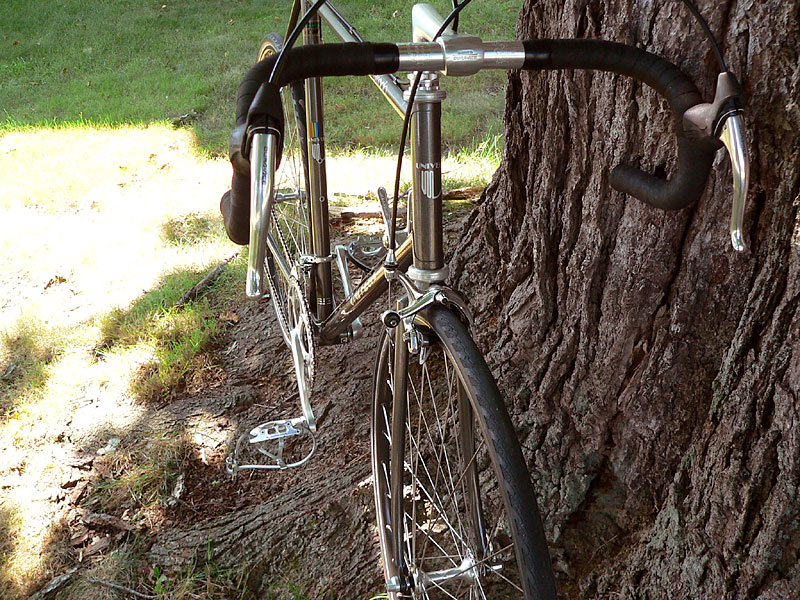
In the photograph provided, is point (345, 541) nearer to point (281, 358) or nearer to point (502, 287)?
point (502, 287)

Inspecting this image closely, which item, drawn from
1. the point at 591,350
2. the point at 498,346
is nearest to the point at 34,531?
the point at 498,346

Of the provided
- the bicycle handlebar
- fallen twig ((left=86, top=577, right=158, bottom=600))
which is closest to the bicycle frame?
the bicycle handlebar

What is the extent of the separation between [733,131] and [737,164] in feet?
0.16

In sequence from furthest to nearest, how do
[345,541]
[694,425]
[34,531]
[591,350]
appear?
[34,531] → [345,541] → [591,350] → [694,425]

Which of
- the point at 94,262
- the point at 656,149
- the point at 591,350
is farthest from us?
the point at 94,262

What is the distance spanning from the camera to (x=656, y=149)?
4.33 feet

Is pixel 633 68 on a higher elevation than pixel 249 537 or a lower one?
higher

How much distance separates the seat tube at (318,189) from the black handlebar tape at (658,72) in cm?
119

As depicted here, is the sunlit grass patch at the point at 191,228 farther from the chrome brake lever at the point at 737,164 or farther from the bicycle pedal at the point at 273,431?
the chrome brake lever at the point at 737,164

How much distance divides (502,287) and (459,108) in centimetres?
362

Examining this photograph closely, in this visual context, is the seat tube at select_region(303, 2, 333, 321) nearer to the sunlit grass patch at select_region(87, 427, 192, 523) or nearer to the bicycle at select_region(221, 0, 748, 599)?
the bicycle at select_region(221, 0, 748, 599)

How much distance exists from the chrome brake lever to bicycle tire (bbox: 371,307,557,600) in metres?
0.44

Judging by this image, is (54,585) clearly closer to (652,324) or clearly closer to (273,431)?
(273,431)

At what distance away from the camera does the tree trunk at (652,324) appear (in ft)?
3.91
